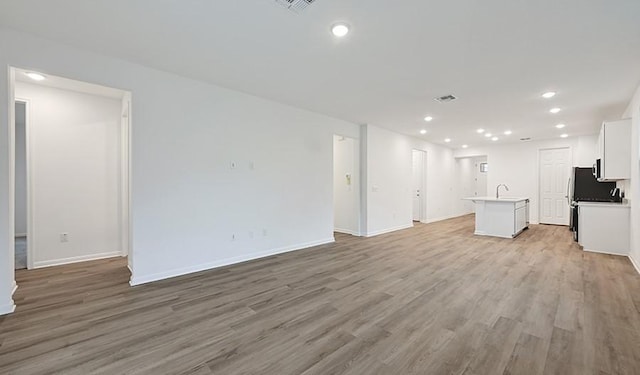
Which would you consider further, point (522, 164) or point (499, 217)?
point (522, 164)

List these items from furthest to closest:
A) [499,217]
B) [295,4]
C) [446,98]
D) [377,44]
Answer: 1. [499,217]
2. [446,98]
3. [377,44]
4. [295,4]

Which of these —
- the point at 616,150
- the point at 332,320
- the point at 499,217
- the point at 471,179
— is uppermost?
the point at 616,150

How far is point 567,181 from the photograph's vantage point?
8.27 metres

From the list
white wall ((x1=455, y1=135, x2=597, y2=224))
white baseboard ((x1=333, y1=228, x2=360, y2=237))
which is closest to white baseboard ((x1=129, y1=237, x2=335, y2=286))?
white baseboard ((x1=333, y1=228, x2=360, y2=237))

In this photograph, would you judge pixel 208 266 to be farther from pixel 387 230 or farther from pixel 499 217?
pixel 499 217

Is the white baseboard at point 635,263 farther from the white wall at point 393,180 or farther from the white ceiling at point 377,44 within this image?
the white wall at point 393,180

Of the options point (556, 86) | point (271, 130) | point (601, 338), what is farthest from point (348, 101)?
point (601, 338)

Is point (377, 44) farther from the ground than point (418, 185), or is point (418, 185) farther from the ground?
point (377, 44)

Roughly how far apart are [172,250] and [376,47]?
12.0ft

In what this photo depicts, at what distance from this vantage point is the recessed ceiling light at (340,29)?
2.50m

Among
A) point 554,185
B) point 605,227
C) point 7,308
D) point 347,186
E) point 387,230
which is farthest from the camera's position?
point 554,185

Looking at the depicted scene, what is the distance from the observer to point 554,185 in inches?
336

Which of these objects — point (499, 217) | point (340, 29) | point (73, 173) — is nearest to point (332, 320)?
point (340, 29)

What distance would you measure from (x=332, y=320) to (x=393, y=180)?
5.57 metres
